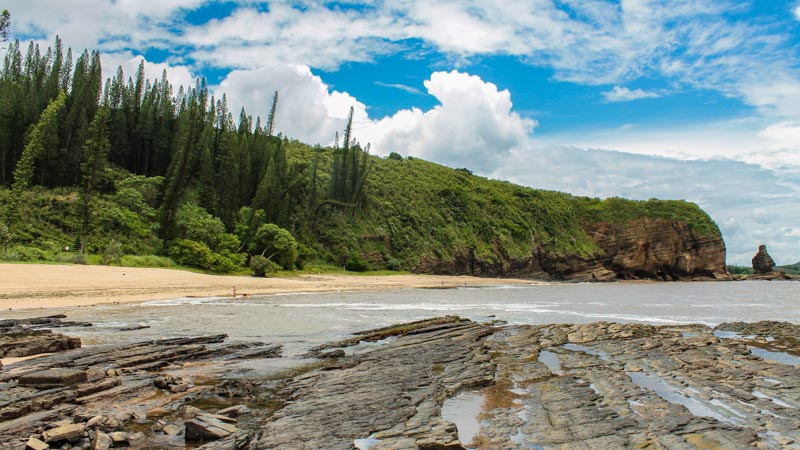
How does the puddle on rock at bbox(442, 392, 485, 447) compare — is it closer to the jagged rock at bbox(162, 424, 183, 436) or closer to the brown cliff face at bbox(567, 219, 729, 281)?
the jagged rock at bbox(162, 424, 183, 436)

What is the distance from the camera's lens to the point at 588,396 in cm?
1050

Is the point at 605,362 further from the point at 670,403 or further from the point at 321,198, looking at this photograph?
the point at 321,198

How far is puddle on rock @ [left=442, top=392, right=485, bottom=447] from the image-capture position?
8.51 m

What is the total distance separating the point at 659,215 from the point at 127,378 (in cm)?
10166

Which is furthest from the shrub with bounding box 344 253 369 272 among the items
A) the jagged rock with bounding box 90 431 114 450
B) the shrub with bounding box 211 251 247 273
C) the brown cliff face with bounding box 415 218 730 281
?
the jagged rock with bounding box 90 431 114 450

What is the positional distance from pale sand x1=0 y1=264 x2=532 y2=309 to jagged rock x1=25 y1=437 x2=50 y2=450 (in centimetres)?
2014

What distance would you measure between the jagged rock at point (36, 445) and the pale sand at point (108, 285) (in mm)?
20141

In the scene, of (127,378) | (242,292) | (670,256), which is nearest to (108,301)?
(242,292)

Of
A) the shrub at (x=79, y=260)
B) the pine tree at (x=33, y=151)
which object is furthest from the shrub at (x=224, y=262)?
the pine tree at (x=33, y=151)

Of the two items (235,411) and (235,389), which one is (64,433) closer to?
(235,411)

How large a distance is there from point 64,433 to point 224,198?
177ft

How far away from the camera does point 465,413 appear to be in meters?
9.75

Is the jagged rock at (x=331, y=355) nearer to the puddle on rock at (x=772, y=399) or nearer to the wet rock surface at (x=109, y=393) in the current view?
the wet rock surface at (x=109, y=393)

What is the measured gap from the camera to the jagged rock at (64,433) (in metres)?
7.10
